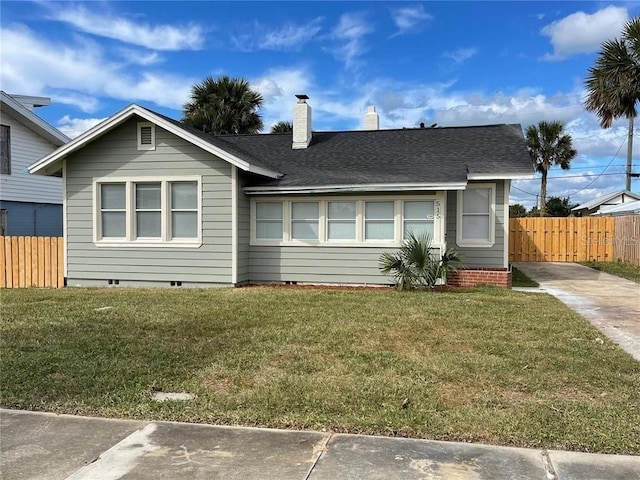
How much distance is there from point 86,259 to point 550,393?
38.2 feet

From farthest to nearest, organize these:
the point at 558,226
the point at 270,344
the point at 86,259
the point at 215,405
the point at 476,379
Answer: the point at 558,226, the point at 86,259, the point at 270,344, the point at 476,379, the point at 215,405

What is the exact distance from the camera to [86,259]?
13336 millimetres

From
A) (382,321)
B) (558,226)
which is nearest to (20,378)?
(382,321)

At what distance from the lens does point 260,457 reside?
11.8 ft

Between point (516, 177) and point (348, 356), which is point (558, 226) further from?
point (348, 356)

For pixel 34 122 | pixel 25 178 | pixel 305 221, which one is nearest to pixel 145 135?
pixel 305 221

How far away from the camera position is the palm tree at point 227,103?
79.6ft

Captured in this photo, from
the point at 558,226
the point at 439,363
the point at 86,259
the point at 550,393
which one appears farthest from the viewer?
the point at 558,226

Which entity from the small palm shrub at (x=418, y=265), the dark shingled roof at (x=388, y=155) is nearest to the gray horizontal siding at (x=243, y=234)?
the dark shingled roof at (x=388, y=155)

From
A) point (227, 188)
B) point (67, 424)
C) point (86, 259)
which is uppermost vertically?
point (227, 188)

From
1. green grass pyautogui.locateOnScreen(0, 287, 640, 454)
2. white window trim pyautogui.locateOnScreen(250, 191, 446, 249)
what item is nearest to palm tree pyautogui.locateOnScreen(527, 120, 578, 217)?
white window trim pyautogui.locateOnScreen(250, 191, 446, 249)

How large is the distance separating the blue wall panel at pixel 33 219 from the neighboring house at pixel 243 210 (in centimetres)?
545

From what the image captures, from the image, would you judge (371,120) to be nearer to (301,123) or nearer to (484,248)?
(301,123)

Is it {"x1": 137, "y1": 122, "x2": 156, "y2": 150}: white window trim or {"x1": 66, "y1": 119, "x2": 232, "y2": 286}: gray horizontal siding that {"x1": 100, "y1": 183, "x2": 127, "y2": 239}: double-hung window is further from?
{"x1": 137, "y1": 122, "x2": 156, "y2": 150}: white window trim
